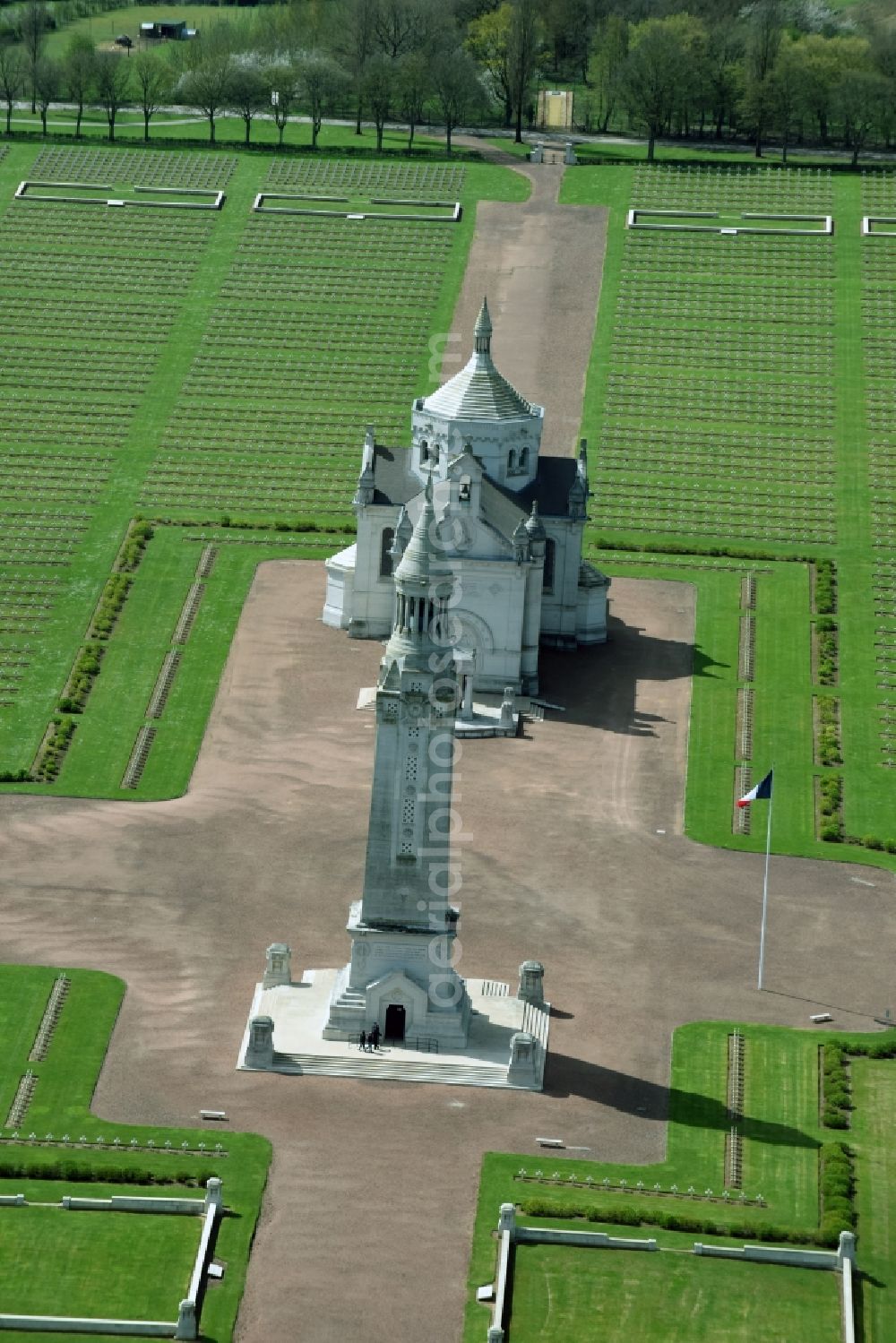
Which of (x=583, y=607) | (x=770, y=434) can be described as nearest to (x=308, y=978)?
(x=583, y=607)

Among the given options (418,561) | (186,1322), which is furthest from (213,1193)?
(418,561)

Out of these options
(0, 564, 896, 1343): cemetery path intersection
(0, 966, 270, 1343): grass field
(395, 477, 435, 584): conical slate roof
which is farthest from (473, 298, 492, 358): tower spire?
(0, 966, 270, 1343): grass field

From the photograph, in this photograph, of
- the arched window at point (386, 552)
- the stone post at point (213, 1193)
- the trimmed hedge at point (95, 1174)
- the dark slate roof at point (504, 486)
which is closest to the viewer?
the stone post at point (213, 1193)

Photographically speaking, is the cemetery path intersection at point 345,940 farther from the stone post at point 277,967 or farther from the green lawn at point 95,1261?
the green lawn at point 95,1261

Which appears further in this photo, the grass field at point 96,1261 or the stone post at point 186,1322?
the grass field at point 96,1261

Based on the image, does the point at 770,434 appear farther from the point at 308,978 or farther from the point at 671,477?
the point at 308,978

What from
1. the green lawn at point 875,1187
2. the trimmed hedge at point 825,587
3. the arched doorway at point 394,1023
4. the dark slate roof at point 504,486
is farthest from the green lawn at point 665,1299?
the trimmed hedge at point 825,587
